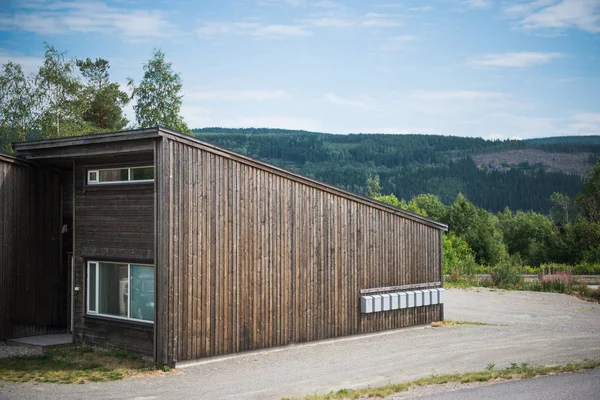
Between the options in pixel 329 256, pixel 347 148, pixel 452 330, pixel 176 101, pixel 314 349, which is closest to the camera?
pixel 314 349

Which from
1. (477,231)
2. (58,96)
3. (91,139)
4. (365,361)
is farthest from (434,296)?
(477,231)

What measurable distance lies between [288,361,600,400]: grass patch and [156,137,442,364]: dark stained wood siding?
4.46 m

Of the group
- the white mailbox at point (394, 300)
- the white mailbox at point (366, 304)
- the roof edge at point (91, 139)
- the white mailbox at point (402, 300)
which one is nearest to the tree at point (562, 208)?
the white mailbox at point (402, 300)

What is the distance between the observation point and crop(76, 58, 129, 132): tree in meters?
45.0

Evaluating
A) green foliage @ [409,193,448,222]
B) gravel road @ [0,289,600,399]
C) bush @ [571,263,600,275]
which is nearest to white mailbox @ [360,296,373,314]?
gravel road @ [0,289,600,399]

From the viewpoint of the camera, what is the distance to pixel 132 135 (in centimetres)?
1434

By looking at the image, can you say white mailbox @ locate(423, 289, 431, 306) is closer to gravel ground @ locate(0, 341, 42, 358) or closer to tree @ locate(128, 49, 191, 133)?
gravel ground @ locate(0, 341, 42, 358)

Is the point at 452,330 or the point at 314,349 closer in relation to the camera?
the point at 314,349

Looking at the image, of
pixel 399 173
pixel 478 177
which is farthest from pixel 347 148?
pixel 478 177

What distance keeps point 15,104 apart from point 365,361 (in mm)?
28219

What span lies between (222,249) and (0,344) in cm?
649

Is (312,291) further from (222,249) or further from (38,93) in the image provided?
(38,93)

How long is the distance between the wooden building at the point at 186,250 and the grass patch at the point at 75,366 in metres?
0.40

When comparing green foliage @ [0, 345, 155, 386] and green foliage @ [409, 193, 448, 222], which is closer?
green foliage @ [0, 345, 155, 386]
